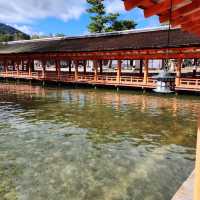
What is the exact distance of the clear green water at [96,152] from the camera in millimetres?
6934

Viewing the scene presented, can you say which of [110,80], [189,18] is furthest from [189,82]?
[189,18]

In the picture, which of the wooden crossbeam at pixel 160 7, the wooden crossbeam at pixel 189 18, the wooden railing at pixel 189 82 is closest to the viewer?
the wooden crossbeam at pixel 160 7

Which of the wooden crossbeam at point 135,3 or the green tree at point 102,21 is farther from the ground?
the green tree at point 102,21

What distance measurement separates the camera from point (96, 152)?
31.8 feet

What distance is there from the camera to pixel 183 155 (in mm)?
9359

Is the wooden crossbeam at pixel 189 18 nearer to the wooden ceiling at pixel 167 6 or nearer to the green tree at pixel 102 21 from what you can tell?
the wooden ceiling at pixel 167 6

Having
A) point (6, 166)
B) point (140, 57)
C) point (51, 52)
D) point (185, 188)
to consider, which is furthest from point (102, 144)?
point (51, 52)

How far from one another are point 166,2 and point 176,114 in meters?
14.0

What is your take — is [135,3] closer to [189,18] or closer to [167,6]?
[167,6]

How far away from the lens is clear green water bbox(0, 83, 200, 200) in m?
6.93

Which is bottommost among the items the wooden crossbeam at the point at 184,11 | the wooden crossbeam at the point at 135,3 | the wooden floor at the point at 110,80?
the wooden floor at the point at 110,80

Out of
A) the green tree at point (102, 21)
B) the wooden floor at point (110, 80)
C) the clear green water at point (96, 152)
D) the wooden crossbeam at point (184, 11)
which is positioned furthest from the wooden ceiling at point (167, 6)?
the green tree at point (102, 21)

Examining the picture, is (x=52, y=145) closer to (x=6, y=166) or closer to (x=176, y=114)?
(x=6, y=166)

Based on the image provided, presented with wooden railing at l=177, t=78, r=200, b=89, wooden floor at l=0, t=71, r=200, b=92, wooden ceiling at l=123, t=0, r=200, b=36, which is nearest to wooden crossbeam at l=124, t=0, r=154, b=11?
wooden ceiling at l=123, t=0, r=200, b=36
